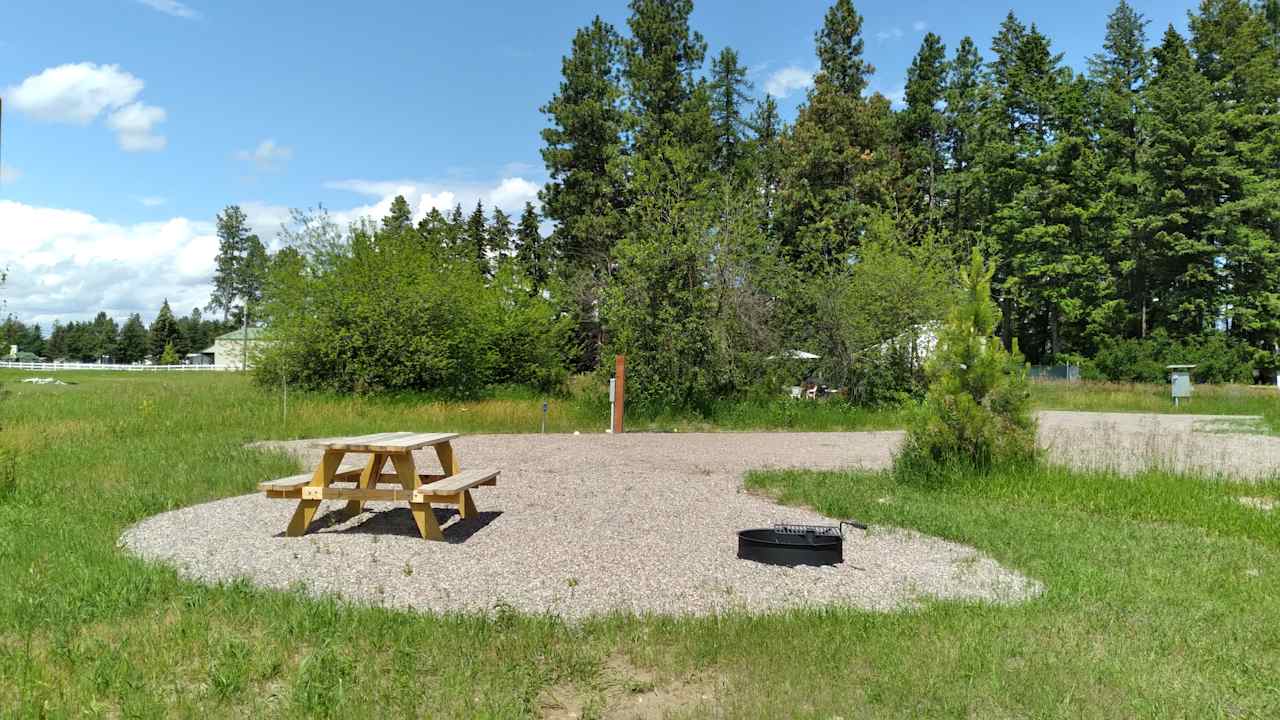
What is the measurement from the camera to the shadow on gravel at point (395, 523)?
657 centimetres

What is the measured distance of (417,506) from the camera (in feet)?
20.6

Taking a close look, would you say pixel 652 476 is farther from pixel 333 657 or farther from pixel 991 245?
pixel 991 245

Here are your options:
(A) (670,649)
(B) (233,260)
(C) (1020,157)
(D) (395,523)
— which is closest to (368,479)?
(D) (395,523)

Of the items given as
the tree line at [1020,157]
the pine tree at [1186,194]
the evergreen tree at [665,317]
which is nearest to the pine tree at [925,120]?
the tree line at [1020,157]

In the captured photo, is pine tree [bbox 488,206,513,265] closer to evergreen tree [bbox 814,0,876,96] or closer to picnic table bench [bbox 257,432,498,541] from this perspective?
evergreen tree [bbox 814,0,876,96]

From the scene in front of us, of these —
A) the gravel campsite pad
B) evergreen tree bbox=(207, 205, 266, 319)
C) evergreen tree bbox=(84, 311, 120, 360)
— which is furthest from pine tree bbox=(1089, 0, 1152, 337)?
evergreen tree bbox=(84, 311, 120, 360)

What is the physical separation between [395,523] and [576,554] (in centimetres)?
191

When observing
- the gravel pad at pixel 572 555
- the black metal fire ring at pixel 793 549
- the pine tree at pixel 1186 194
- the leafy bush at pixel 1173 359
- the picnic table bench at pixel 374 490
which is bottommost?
the gravel pad at pixel 572 555

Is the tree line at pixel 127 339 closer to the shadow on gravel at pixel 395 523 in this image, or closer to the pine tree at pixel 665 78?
the pine tree at pixel 665 78

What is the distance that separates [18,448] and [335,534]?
23.2ft

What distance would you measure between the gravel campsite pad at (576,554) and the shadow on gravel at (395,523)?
0.02m

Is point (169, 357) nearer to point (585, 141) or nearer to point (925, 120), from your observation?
point (585, 141)

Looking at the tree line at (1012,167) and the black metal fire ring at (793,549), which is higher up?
the tree line at (1012,167)

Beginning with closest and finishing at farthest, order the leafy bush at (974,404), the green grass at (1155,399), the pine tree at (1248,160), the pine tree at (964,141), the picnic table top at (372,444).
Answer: the picnic table top at (372,444) < the leafy bush at (974,404) < the green grass at (1155,399) < the pine tree at (1248,160) < the pine tree at (964,141)
